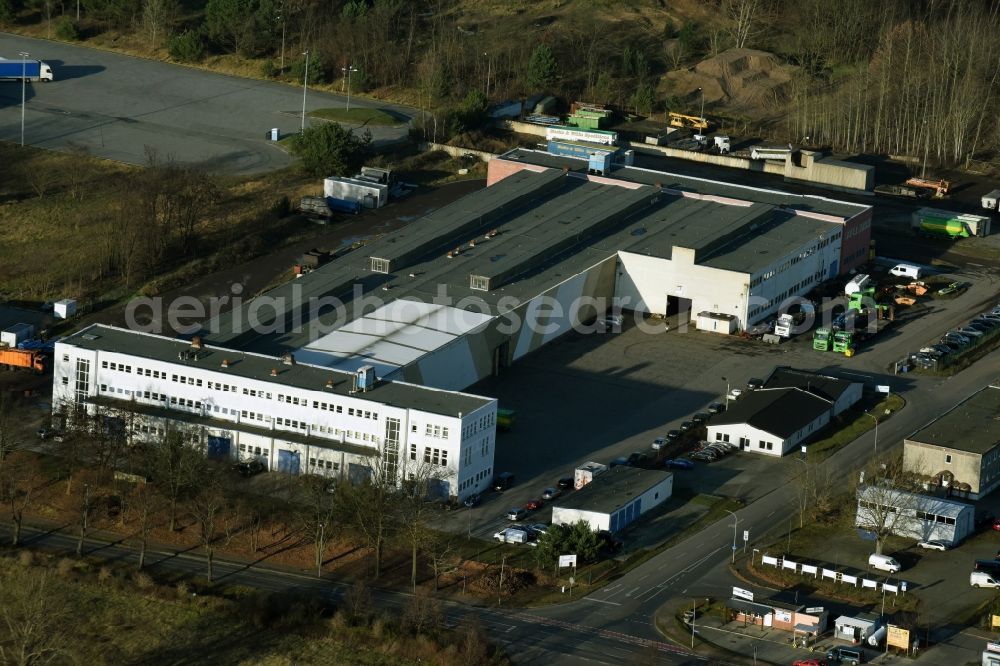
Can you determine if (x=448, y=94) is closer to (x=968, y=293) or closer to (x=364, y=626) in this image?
(x=968, y=293)

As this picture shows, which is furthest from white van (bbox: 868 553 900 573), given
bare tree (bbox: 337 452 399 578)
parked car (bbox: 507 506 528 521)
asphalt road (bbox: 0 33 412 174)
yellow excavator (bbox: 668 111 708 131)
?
yellow excavator (bbox: 668 111 708 131)

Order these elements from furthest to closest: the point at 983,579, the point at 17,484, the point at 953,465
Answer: the point at 953,465, the point at 17,484, the point at 983,579

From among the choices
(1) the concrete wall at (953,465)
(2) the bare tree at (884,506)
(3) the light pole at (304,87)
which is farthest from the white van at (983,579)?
(3) the light pole at (304,87)

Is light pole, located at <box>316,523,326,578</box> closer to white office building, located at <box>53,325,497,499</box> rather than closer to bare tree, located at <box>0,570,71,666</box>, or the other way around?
white office building, located at <box>53,325,497,499</box>

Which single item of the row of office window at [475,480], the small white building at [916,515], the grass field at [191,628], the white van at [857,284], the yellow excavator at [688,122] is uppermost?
the yellow excavator at [688,122]

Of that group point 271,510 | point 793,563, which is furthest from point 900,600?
point 271,510

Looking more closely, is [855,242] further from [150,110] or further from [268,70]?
[268,70]

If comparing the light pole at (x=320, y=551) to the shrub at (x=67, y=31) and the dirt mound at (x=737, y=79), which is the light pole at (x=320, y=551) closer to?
the dirt mound at (x=737, y=79)

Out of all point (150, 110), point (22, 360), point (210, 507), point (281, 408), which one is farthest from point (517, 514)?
point (150, 110)
